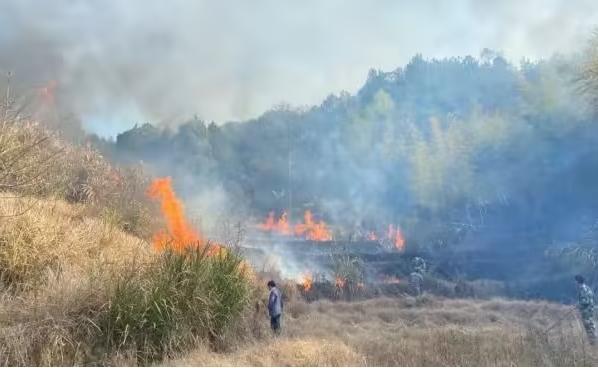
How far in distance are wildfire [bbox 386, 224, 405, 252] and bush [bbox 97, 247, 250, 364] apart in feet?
128

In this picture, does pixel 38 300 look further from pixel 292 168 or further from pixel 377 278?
pixel 292 168

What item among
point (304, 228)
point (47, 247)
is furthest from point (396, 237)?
point (47, 247)

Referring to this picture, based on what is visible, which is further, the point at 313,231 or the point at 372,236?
the point at 313,231

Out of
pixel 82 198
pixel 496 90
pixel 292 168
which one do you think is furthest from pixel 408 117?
pixel 82 198

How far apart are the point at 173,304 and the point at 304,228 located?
4833cm

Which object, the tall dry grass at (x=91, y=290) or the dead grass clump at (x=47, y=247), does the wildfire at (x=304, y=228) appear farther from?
the tall dry grass at (x=91, y=290)

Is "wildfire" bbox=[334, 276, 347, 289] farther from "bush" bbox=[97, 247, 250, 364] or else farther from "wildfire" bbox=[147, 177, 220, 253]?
"bush" bbox=[97, 247, 250, 364]

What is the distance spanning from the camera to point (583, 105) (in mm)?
44469

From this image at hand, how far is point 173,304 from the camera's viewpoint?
955cm

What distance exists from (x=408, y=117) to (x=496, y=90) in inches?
427

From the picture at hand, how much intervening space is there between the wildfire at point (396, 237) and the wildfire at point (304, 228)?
646 centimetres

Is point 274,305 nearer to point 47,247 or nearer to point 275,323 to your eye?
point 275,323

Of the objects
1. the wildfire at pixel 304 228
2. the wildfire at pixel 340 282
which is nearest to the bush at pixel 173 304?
the wildfire at pixel 340 282

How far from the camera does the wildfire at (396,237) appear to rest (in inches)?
1982
